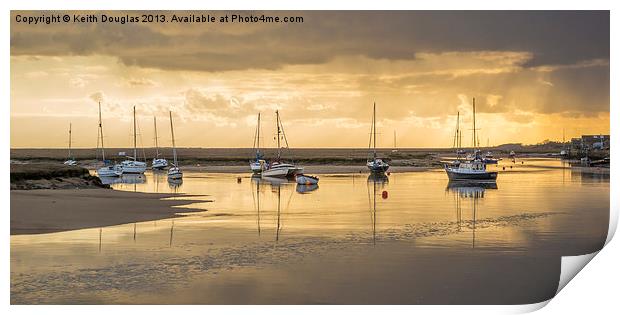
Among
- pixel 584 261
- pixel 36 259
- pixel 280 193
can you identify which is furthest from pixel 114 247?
pixel 280 193

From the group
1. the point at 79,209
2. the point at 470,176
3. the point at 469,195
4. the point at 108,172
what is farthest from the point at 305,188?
the point at 108,172

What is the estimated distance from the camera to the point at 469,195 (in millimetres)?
35219

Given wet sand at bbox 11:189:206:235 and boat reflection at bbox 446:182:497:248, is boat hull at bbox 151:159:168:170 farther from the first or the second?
wet sand at bbox 11:189:206:235

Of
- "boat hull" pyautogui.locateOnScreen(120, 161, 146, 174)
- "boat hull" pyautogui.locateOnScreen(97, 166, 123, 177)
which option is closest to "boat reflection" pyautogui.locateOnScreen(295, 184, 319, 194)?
"boat hull" pyautogui.locateOnScreen(97, 166, 123, 177)

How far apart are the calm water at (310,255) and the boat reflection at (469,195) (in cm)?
15

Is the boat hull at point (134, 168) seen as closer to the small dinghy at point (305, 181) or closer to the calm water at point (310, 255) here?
the small dinghy at point (305, 181)

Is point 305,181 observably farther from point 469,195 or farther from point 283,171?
point 469,195

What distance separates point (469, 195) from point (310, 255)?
794 inches

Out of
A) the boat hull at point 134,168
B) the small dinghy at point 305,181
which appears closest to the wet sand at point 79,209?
the small dinghy at point 305,181

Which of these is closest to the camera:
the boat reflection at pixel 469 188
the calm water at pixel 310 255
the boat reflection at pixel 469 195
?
the calm water at pixel 310 255

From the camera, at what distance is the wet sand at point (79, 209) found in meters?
20.7
